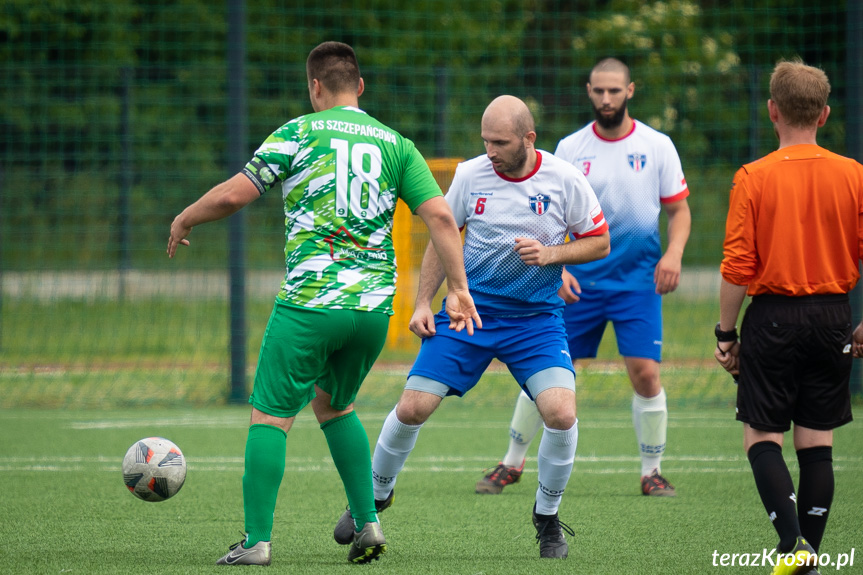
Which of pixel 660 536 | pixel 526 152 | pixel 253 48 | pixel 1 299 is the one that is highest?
pixel 253 48

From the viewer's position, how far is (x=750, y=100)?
11.9 m

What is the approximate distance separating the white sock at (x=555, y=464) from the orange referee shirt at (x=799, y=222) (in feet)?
3.40

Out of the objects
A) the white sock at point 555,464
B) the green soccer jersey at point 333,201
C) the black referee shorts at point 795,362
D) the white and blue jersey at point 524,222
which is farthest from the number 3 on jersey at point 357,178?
the black referee shorts at point 795,362

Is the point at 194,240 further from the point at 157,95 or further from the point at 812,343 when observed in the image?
the point at 812,343

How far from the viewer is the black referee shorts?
12.6ft

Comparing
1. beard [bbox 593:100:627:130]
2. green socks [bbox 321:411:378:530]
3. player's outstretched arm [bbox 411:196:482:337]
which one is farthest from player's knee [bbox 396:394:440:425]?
beard [bbox 593:100:627:130]

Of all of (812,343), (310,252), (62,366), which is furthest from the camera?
(62,366)

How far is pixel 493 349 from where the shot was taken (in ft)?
15.3

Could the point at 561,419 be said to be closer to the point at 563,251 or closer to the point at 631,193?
the point at 563,251

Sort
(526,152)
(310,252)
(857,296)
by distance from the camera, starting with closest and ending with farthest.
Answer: (310,252)
(526,152)
(857,296)

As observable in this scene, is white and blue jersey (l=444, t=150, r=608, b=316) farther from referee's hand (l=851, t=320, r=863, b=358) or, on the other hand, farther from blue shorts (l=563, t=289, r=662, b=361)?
blue shorts (l=563, t=289, r=662, b=361)

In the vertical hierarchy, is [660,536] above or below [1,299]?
below

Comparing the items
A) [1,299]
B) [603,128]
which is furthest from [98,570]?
[1,299]

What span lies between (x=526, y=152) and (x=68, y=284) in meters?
9.70
